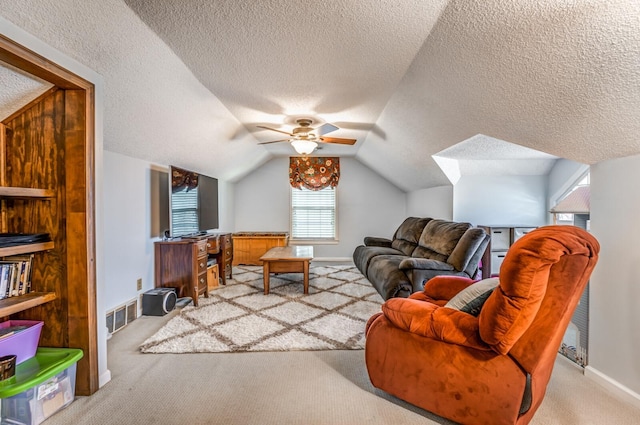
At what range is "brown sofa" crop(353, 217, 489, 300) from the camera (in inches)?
127

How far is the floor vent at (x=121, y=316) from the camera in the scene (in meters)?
2.70

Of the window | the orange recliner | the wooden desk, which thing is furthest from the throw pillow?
the window

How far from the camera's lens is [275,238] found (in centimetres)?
575

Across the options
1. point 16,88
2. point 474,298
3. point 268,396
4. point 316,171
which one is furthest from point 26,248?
point 316,171

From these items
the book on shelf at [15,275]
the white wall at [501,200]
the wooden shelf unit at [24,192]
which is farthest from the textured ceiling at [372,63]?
the white wall at [501,200]

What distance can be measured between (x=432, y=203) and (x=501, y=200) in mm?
1033

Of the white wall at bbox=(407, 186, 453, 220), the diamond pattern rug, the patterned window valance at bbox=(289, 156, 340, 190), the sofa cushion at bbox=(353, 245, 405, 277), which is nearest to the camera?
the diamond pattern rug

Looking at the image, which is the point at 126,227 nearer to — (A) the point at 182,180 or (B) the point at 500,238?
(A) the point at 182,180

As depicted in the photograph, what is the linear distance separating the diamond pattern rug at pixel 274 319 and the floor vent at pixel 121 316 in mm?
434

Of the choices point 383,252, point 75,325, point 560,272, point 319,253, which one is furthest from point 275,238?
point 560,272

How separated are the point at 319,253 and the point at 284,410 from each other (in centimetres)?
454

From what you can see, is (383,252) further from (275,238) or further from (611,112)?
(611,112)

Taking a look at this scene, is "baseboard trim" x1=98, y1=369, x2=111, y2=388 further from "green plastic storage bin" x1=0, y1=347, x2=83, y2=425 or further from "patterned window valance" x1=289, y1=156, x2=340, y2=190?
"patterned window valance" x1=289, y1=156, x2=340, y2=190

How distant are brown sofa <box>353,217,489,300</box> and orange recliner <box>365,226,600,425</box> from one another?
161 cm
